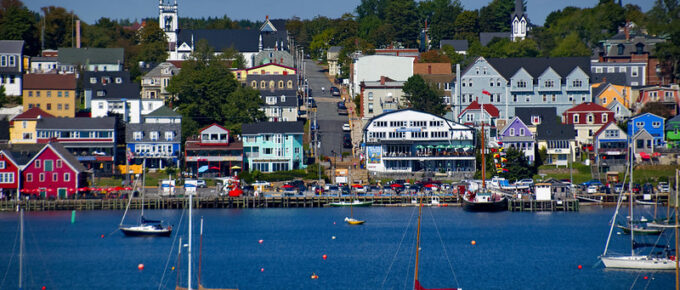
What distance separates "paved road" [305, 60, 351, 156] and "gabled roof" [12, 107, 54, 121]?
84.7 ft

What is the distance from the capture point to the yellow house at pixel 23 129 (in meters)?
107

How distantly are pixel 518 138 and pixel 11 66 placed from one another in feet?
180

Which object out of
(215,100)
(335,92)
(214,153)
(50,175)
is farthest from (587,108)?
(50,175)

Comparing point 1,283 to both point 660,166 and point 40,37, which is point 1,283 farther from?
point 40,37

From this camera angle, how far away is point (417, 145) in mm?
106438

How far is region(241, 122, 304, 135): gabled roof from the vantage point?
10562 cm

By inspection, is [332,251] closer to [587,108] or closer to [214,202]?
[214,202]

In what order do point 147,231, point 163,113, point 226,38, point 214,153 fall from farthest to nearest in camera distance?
point 226,38 < point 163,113 < point 214,153 < point 147,231

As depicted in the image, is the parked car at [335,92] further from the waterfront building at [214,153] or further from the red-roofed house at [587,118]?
the waterfront building at [214,153]

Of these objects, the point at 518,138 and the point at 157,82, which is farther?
the point at 157,82

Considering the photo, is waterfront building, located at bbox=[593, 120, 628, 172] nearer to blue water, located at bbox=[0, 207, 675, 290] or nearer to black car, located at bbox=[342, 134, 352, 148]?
blue water, located at bbox=[0, 207, 675, 290]

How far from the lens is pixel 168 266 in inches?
2665

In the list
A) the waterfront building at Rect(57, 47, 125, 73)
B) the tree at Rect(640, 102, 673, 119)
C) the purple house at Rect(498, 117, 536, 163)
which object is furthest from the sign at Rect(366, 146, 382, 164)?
the waterfront building at Rect(57, 47, 125, 73)

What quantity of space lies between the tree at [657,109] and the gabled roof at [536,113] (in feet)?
28.9
